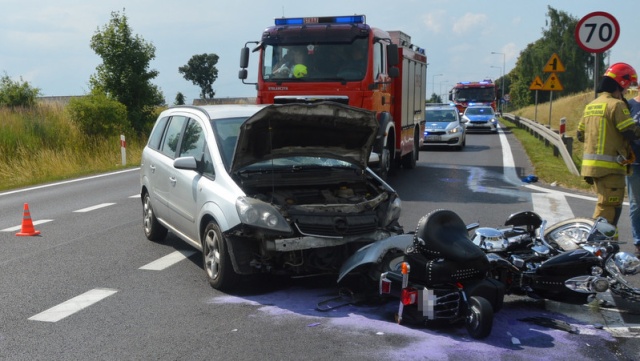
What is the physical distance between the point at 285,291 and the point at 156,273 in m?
1.51

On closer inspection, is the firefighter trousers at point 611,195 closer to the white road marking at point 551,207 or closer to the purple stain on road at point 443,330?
the purple stain on road at point 443,330

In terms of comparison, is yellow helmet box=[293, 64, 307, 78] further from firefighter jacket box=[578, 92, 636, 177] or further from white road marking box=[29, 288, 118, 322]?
white road marking box=[29, 288, 118, 322]

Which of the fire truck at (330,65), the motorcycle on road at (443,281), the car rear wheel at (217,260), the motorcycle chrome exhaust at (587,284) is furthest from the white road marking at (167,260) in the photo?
the fire truck at (330,65)

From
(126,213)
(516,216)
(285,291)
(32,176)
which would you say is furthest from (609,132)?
(32,176)

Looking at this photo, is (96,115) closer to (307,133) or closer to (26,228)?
(26,228)

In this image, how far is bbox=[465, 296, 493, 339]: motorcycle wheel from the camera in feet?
16.1

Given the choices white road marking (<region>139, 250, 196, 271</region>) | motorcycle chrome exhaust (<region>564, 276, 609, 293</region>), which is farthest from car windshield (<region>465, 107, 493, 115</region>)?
motorcycle chrome exhaust (<region>564, 276, 609, 293</region>)

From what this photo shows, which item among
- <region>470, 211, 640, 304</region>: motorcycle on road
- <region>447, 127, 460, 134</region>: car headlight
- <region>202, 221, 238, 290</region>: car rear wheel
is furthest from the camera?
<region>447, 127, 460, 134</region>: car headlight

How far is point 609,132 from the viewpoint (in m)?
6.86

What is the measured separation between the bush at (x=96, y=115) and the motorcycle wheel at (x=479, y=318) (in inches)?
878

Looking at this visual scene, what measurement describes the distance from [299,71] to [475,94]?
32.0m

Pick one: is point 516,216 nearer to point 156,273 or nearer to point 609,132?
point 609,132

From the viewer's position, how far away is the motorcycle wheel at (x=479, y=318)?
4.91 meters

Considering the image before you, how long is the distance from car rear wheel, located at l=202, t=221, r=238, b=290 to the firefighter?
3616mm
